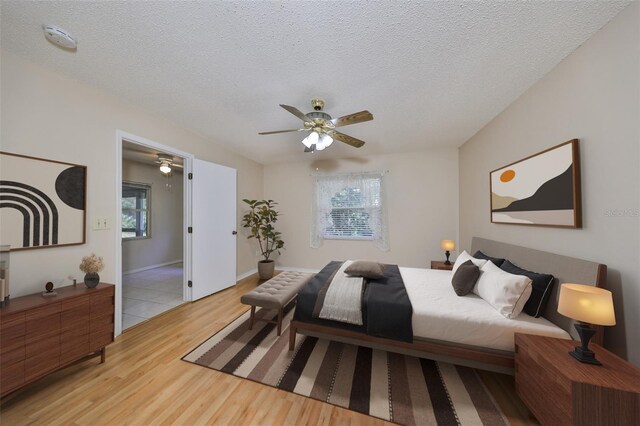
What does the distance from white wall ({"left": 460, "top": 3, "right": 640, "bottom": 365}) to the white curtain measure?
2.37 metres

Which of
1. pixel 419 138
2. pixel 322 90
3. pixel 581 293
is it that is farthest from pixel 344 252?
pixel 581 293

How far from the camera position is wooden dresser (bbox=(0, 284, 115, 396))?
1344 millimetres

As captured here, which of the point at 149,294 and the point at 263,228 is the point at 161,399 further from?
the point at 263,228

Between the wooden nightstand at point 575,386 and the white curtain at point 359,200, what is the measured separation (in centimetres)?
291

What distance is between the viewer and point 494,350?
1537 millimetres

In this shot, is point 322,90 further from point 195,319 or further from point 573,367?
point 195,319

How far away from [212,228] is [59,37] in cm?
248

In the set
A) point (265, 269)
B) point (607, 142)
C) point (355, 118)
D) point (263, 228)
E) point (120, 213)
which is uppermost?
point (355, 118)

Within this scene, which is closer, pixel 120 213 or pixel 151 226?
pixel 120 213

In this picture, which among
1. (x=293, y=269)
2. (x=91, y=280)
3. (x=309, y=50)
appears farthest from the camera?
(x=293, y=269)

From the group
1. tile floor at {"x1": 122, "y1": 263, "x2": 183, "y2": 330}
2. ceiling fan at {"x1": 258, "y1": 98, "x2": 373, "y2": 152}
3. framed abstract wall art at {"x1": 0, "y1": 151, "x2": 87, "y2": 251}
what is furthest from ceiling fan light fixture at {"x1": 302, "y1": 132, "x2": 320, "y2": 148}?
tile floor at {"x1": 122, "y1": 263, "x2": 183, "y2": 330}

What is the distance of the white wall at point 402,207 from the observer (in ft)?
12.9

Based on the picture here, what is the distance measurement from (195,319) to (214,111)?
8.44 ft

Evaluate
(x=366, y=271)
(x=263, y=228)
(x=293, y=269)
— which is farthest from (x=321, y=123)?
(x=293, y=269)
